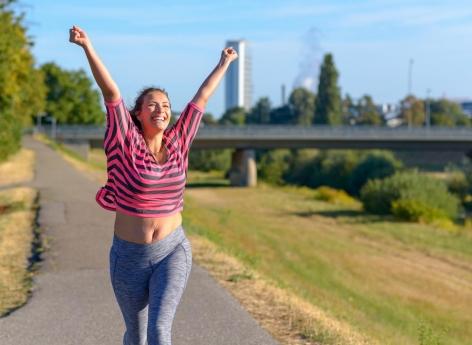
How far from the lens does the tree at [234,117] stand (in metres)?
157

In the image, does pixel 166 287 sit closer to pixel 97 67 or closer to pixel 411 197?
pixel 97 67

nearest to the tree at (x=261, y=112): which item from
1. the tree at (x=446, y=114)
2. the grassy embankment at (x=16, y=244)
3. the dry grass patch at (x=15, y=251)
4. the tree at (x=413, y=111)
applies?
the tree at (x=413, y=111)

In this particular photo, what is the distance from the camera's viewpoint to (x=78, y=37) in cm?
458

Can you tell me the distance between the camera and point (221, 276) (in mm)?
10211

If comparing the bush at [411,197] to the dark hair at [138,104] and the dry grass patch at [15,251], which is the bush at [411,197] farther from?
the dark hair at [138,104]

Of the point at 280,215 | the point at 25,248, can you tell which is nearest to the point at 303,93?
the point at 280,215

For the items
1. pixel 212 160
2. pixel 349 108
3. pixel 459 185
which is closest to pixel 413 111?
pixel 349 108

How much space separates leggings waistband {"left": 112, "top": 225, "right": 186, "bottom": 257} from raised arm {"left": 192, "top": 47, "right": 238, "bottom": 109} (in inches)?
32.9

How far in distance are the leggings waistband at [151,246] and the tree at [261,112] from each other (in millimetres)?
154458

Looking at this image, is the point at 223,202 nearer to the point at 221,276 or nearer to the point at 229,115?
the point at 221,276

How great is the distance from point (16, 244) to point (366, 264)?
620 inches

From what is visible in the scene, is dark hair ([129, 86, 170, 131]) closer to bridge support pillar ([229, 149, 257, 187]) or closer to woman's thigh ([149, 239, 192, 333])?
woman's thigh ([149, 239, 192, 333])

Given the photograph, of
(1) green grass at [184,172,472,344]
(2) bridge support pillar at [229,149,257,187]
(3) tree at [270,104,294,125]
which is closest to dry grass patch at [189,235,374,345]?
(1) green grass at [184,172,472,344]

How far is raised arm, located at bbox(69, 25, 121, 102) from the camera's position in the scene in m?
4.59
